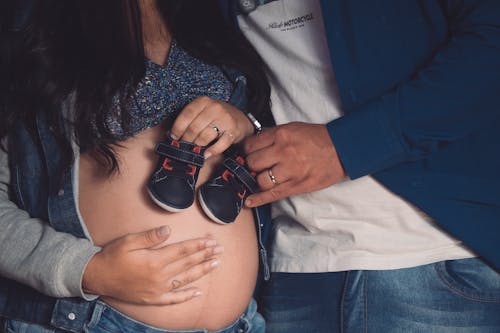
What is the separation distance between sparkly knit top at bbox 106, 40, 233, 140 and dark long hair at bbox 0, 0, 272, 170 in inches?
1.3

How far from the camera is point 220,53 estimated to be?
4.27 feet

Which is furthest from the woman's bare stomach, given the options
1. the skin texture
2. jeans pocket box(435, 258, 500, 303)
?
jeans pocket box(435, 258, 500, 303)

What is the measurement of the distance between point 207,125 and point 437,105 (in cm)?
43

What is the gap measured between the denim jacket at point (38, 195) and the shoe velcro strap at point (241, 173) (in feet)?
1.06

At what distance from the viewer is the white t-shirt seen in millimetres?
1156

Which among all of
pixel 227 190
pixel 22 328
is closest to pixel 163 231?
pixel 227 190

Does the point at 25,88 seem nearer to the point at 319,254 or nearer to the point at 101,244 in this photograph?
the point at 101,244

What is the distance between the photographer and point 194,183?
1.08m

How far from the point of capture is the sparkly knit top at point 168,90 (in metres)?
1.20

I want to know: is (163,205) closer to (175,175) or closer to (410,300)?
(175,175)

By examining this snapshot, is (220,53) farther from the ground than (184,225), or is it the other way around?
(220,53)

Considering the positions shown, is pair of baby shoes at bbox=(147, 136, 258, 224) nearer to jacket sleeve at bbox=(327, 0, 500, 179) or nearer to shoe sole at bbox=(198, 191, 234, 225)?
shoe sole at bbox=(198, 191, 234, 225)

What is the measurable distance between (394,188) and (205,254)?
0.40 meters

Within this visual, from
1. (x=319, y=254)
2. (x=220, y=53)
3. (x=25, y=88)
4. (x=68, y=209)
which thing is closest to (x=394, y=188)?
(x=319, y=254)
